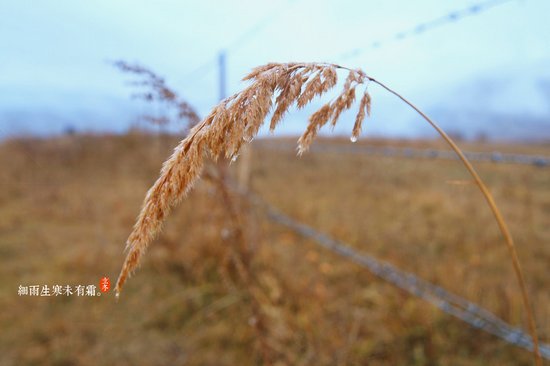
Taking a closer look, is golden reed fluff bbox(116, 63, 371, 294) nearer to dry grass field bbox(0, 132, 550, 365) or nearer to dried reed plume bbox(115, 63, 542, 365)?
dried reed plume bbox(115, 63, 542, 365)

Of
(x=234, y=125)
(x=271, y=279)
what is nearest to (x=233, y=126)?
(x=234, y=125)

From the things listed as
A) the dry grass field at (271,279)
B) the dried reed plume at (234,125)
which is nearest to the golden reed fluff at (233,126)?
the dried reed plume at (234,125)

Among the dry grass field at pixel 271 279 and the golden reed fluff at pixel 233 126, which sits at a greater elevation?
the golden reed fluff at pixel 233 126

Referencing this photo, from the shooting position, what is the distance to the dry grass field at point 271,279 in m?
2.26

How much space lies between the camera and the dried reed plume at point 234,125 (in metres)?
0.61

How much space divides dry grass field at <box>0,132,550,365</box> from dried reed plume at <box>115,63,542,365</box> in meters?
0.39

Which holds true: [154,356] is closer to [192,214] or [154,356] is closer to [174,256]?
[174,256]

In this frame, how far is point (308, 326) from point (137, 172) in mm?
6341

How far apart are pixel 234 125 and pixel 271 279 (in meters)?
2.26

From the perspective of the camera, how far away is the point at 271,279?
275 cm

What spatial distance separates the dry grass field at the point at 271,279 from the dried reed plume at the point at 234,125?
392 millimetres

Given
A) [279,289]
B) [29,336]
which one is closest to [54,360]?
[29,336]

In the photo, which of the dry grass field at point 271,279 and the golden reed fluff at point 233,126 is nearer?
the golden reed fluff at point 233,126

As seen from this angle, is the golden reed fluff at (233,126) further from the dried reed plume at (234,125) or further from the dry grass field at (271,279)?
the dry grass field at (271,279)
